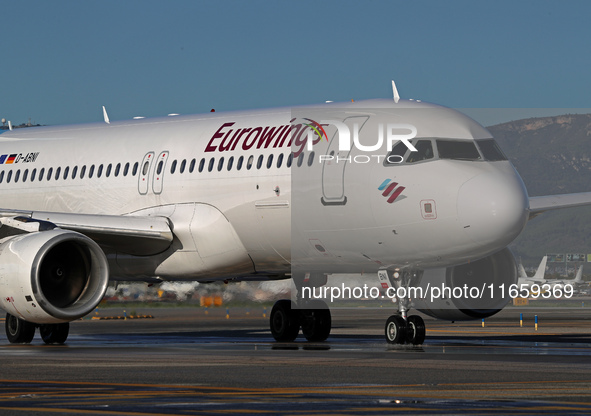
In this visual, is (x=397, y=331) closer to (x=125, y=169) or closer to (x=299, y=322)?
(x=299, y=322)

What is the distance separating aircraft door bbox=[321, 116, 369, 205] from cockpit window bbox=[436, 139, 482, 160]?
5.64ft

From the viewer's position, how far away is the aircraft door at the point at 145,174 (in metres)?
25.0

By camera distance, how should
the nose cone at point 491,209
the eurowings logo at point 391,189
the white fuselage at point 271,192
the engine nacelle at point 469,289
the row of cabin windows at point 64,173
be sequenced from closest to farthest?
1. the nose cone at point 491,209
2. the white fuselage at point 271,192
3. the eurowings logo at point 391,189
4. the engine nacelle at point 469,289
5. the row of cabin windows at point 64,173

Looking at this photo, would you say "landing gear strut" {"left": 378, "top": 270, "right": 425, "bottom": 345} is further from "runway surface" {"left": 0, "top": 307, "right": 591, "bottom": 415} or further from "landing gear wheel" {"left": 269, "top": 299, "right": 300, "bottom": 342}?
"landing gear wheel" {"left": 269, "top": 299, "right": 300, "bottom": 342}

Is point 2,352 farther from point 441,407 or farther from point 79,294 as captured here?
point 441,407

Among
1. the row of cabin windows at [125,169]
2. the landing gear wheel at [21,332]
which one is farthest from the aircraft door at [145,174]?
the landing gear wheel at [21,332]

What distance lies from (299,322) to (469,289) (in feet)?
12.6

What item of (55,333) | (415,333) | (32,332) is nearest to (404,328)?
(415,333)

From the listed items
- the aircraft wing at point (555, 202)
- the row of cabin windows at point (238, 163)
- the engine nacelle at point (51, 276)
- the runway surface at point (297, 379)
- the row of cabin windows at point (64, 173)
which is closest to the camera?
the runway surface at point (297, 379)

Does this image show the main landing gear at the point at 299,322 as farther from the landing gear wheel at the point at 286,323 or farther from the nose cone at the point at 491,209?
the nose cone at the point at 491,209

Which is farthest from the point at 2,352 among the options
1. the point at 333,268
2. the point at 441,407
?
the point at 441,407

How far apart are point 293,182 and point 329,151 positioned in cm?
93

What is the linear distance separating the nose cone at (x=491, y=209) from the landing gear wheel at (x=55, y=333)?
9.42 metres

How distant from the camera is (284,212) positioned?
22.3 metres
